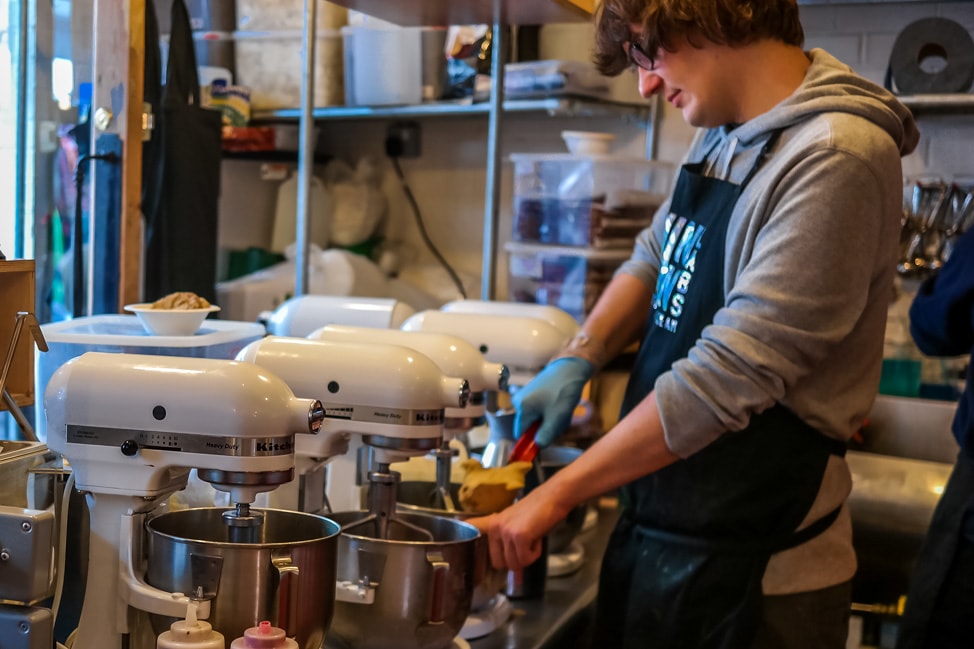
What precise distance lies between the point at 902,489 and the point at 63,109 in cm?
215

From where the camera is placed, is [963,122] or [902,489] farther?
[963,122]

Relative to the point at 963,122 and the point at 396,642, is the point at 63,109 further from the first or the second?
the point at 963,122

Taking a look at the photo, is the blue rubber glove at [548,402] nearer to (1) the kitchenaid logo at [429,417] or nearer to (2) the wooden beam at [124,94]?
(1) the kitchenaid logo at [429,417]

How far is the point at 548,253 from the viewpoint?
2.82 meters

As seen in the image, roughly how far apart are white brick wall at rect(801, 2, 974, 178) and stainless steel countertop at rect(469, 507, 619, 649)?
160 cm

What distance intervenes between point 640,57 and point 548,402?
0.52 metres

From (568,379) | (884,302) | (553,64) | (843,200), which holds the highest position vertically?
(553,64)

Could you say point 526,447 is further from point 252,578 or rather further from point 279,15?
point 279,15

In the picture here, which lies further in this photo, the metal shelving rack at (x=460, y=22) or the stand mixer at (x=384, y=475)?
the metal shelving rack at (x=460, y=22)

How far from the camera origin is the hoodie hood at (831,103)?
1384 mm

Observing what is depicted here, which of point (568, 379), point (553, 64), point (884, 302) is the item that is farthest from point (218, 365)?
point (553, 64)

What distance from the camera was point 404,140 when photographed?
367cm

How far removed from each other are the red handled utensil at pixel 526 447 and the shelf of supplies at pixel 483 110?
145 cm

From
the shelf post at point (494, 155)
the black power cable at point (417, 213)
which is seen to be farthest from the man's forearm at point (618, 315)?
the black power cable at point (417, 213)
